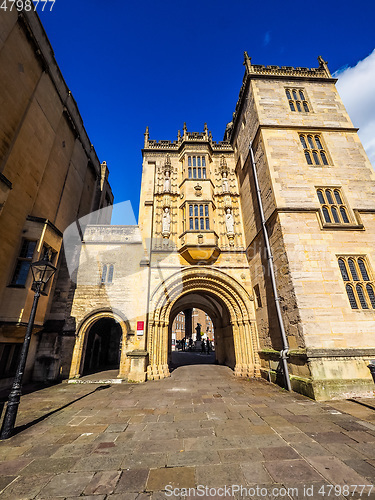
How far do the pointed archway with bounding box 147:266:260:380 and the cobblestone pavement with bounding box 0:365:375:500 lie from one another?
14.4 feet

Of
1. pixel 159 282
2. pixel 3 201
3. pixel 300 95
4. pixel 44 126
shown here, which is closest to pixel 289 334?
pixel 159 282

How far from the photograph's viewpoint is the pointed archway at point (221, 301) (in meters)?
10.9

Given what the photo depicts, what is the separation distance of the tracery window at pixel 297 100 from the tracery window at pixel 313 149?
229cm

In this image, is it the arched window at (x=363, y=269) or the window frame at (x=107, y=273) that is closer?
the arched window at (x=363, y=269)

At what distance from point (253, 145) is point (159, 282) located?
388 inches

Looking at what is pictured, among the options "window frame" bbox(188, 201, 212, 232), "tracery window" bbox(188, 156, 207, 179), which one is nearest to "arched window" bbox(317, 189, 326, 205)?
"window frame" bbox(188, 201, 212, 232)

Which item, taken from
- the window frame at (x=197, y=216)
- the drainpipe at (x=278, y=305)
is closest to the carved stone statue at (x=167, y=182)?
the window frame at (x=197, y=216)

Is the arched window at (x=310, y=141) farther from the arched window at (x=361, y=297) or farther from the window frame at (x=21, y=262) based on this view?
the window frame at (x=21, y=262)

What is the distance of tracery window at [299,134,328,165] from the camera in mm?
10797

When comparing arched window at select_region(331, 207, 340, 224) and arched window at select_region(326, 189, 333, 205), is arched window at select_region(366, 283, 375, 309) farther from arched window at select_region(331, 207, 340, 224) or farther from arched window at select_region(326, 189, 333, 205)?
arched window at select_region(326, 189, 333, 205)

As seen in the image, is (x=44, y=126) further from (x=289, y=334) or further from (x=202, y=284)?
(x=289, y=334)

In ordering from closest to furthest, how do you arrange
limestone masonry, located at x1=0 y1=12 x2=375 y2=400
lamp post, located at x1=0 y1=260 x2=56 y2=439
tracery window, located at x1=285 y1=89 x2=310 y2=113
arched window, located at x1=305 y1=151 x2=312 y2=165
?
lamp post, located at x1=0 y1=260 x2=56 y2=439, limestone masonry, located at x1=0 y1=12 x2=375 y2=400, arched window, located at x1=305 y1=151 x2=312 y2=165, tracery window, located at x1=285 y1=89 x2=310 y2=113

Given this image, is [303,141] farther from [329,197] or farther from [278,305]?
[278,305]

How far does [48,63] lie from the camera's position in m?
11.6
